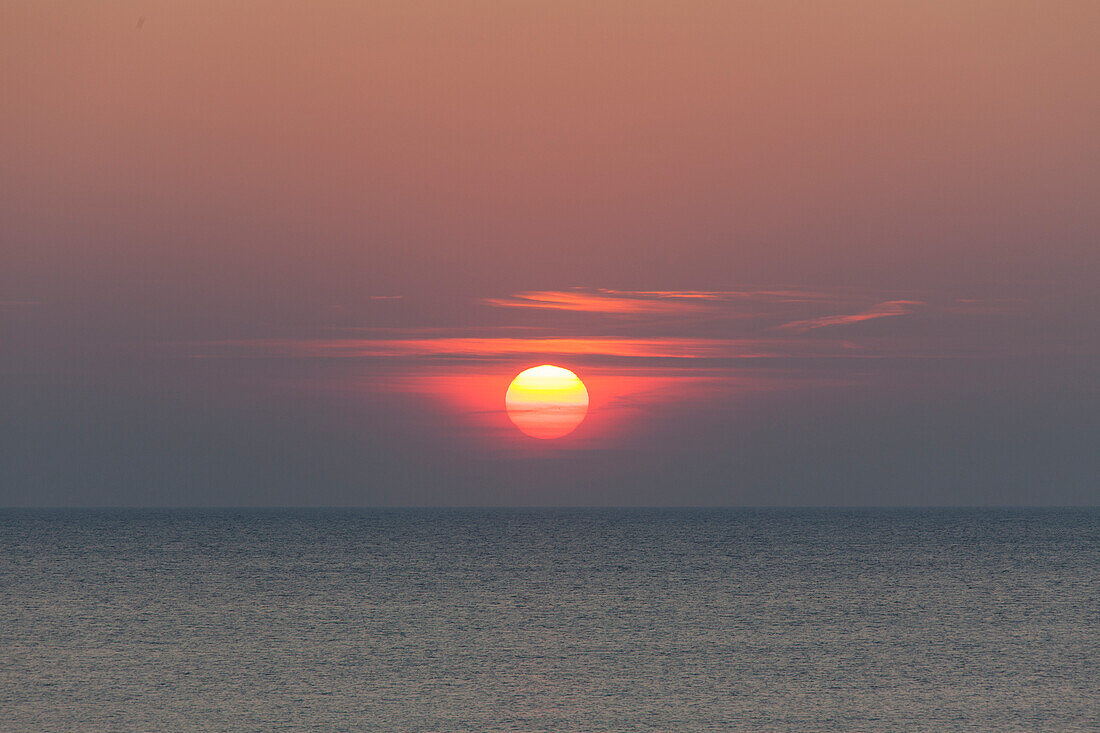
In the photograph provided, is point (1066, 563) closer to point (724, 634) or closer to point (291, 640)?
point (724, 634)

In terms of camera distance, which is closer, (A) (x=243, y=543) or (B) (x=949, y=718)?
(B) (x=949, y=718)

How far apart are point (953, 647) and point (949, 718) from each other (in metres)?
14.8

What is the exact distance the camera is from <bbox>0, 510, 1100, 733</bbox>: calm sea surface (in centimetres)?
2919

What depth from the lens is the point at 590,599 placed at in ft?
201

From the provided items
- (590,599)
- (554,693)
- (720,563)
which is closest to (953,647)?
(554,693)

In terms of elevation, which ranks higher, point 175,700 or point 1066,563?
point 1066,563

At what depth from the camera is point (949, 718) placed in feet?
94.6

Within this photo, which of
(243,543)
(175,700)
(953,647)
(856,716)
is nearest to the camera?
(856,716)

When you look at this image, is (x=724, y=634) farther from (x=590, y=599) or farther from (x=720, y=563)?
(x=720, y=563)

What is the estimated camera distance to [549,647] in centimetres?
4159

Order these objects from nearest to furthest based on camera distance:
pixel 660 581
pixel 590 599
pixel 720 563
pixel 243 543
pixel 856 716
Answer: pixel 856 716
pixel 590 599
pixel 660 581
pixel 720 563
pixel 243 543

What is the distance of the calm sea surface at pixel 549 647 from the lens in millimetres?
29188

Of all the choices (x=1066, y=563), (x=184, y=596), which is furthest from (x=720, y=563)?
(x=184, y=596)

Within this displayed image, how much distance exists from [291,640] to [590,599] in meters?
20.9
